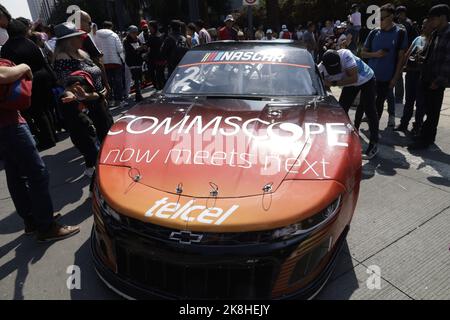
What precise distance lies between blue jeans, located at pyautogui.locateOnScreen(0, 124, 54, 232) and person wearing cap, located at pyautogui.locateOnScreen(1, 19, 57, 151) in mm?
2224

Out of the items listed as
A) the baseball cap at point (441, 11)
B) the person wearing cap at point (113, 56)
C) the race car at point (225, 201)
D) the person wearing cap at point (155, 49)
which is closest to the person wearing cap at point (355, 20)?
the person wearing cap at point (155, 49)

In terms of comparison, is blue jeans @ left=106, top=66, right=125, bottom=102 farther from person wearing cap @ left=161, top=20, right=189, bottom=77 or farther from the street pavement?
the street pavement

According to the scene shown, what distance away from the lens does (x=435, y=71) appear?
4.22m

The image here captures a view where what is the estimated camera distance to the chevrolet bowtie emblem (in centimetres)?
173

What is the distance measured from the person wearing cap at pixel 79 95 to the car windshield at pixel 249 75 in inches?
34.6

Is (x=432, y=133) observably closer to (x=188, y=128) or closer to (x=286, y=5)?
(x=188, y=128)

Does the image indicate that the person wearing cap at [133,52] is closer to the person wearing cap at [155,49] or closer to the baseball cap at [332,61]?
the person wearing cap at [155,49]

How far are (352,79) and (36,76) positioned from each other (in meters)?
4.23

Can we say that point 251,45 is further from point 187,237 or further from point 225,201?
point 187,237

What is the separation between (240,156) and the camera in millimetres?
2211

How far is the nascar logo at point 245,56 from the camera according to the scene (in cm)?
338

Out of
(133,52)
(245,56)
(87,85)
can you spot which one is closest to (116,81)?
(133,52)

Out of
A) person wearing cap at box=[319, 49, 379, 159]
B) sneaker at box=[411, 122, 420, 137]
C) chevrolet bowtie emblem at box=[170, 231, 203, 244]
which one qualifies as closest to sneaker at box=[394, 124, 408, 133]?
sneaker at box=[411, 122, 420, 137]
